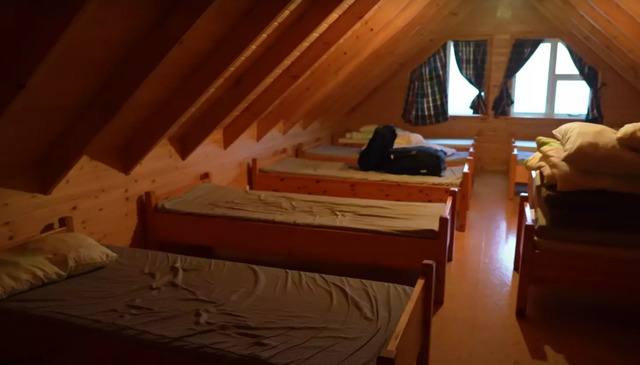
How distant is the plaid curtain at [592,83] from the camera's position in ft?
19.9

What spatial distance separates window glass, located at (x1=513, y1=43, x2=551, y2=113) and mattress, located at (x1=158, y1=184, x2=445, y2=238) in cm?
410

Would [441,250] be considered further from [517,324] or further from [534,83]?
[534,83]

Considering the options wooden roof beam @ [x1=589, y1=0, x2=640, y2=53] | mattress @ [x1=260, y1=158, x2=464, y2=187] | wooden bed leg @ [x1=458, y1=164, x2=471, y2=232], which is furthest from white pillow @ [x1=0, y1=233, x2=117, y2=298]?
wooden roof beam @ [x1=589, y1=0, x2=640, y2=53]

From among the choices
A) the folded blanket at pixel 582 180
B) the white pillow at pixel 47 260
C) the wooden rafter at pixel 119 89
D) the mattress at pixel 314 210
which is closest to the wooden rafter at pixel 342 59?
the mattress at pixel 314 210

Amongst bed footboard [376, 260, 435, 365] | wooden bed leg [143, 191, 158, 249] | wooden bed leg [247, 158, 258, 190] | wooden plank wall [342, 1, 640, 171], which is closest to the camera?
bed footboard [376, 260, 435, 365]

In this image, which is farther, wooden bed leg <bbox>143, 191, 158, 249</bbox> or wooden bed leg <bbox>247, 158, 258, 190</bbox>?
wooden bed leg <bbox>247, 158, 258, 190</bbox>

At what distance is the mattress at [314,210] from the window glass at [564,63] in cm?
423

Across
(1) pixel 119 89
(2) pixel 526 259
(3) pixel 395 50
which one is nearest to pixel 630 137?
(2) pixel 526 259

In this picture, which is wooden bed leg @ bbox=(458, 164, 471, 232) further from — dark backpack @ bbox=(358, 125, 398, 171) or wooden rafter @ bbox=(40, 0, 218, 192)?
wooden rafter @ bbox=(40, 0, 218, 192)

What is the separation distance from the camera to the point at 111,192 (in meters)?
2.91

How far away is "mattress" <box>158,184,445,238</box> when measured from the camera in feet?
9.18

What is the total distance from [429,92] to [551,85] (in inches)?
62.9

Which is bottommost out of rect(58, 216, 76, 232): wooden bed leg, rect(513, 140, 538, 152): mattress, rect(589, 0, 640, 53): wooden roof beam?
rect(58, 216, 76, 232): wooden bed leg

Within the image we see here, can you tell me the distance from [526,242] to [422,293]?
926 millimetres
